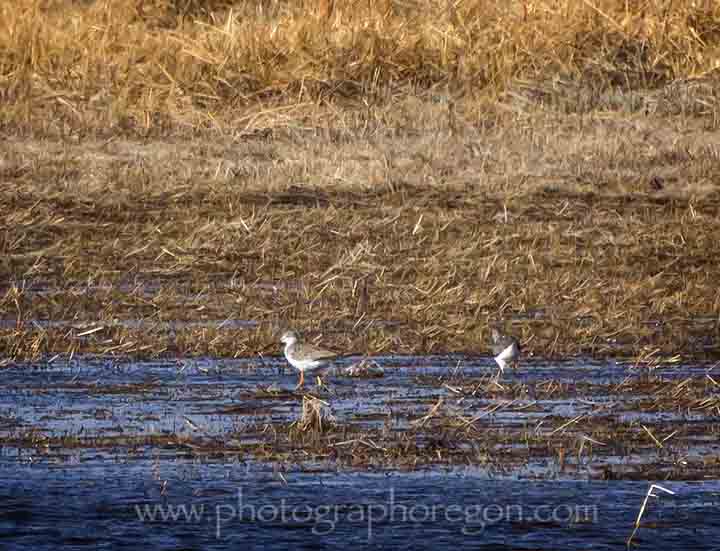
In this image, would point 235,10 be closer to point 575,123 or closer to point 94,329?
point 575,123

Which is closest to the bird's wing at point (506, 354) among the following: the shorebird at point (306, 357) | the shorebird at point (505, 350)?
the shorebird at point (505, 350)

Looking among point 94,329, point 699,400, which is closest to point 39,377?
point 94,329

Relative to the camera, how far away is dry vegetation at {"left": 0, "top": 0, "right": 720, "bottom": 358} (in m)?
12.6

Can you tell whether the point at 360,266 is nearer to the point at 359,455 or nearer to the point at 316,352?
the point at 316,352

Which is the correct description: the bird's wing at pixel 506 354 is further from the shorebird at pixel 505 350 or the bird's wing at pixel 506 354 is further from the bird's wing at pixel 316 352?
the bird's wing at pixel 316 352

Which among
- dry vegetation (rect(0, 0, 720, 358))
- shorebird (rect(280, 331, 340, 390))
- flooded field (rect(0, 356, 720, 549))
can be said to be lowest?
flooded field (rect(0, 356, 720, 549))

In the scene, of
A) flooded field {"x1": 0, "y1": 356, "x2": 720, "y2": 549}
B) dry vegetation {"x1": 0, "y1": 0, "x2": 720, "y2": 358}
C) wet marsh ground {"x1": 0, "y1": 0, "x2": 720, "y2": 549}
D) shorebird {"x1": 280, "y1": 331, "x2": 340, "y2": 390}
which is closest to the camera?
flooded field {"x1": 0, "y1": 356, "x2": 720, "y2": 549}

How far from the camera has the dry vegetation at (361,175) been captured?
12.6 m

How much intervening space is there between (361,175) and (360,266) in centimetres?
305

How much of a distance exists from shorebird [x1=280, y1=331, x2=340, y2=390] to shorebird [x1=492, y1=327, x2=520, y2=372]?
94 cm

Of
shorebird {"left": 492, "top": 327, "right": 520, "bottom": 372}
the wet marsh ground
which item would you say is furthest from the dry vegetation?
shorebird {"left": 492, "top": 327, "right": 520, "bottom": 372}

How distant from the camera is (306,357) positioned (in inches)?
411

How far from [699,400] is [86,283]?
5325 millimetres

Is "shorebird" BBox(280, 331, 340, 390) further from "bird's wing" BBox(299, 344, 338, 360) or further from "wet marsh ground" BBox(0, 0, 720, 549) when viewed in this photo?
"wet marsh ground" BBox(0, 0, 720, 549)
